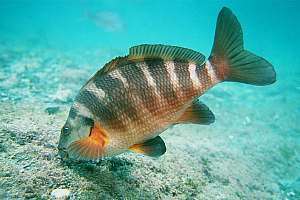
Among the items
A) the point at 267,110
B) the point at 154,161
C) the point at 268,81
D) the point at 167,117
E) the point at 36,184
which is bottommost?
the point at 267,110

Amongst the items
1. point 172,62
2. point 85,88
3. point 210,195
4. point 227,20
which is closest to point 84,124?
point 85,88

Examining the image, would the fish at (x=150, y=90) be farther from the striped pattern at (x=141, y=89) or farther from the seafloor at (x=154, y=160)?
the seafloor at (x=154, y=160)

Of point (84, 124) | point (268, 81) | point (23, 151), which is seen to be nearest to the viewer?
point (84, 124)

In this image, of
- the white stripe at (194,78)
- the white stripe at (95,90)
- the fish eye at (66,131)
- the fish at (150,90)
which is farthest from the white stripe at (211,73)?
the fish eye at (66,131)

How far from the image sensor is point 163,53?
287 centimetres

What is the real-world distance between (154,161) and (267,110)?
11.5m

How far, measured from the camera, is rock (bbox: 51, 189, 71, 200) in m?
2.82

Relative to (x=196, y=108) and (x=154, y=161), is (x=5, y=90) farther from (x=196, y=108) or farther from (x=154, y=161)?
(x=196, y=108)

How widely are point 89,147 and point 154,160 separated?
187 cm

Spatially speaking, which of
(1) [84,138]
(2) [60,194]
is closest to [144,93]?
(1) [84,138]

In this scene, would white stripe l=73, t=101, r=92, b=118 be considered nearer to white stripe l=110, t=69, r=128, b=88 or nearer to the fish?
the fish

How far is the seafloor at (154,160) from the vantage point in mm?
3055

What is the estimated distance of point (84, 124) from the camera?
2.63m

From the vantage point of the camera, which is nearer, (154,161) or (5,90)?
(154,161)
